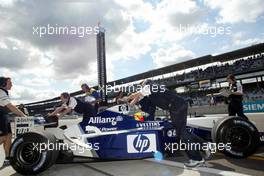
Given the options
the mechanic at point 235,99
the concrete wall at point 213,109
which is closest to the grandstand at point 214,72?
the concrete wall at point 213,109

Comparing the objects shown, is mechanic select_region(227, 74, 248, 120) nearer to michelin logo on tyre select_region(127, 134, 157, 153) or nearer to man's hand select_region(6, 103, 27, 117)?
michelin logo on tyre select_region(127, 134, 157, 153)

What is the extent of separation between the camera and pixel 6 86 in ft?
17.3

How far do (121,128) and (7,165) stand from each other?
232cm

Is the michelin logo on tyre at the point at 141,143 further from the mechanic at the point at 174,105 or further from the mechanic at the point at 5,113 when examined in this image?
the mechanic at the point at 5,113

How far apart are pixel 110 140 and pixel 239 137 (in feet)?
7.10

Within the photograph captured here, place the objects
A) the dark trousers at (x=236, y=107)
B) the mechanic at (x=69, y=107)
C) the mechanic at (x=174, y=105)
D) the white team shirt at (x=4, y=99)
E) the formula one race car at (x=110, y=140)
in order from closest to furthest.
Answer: the formula one race car at (x=110, y=140)
the mechanic at (x=174, y=105)
the white team shirt at (x=4, y=99)
the mechanic at (x=69, y=107)
the dark trousers at (x=236, y=107)

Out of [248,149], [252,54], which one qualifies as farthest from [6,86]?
[252,54]

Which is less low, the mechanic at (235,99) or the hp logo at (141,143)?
the mechanic at (235,99)

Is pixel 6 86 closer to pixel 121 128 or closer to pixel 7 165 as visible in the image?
pixel 7 165

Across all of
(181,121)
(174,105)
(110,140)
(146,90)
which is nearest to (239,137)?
(181,121)

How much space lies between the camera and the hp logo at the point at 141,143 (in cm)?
434

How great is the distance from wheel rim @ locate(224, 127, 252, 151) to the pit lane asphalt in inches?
8.9

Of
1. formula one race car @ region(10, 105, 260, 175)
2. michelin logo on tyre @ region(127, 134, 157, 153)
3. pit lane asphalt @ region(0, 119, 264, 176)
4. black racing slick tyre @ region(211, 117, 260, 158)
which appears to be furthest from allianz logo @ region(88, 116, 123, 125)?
black racing slick tyre @ region(211, 117, 260, 158)

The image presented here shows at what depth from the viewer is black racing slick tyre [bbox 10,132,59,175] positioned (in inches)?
158
